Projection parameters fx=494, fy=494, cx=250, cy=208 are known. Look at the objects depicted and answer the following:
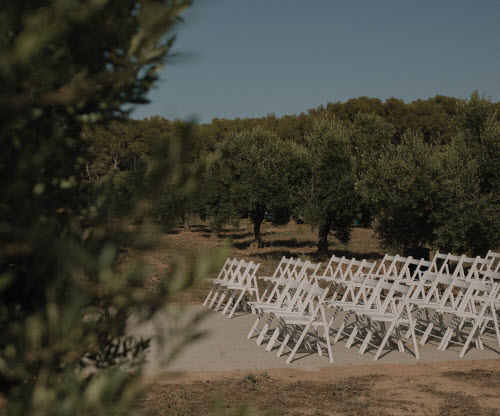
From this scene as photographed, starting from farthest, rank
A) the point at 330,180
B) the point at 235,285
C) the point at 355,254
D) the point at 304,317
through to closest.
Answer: the point at 355,254 → the point at 330,180 → the point at 235,285 → the point at 304,317

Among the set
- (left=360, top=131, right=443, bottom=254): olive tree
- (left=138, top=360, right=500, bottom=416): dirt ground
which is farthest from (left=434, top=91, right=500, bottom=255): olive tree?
(left=138, top=360, right=500, bottom=416): dirt ground

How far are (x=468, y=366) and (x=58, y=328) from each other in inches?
299

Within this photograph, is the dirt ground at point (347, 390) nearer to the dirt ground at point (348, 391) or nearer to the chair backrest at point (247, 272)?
the dirt ground at point (348, 391)

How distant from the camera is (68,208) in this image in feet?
5.20

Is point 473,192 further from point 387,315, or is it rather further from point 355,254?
point 355,254

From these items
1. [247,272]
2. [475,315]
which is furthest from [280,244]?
[475,315]

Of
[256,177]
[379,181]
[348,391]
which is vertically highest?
[256,177]

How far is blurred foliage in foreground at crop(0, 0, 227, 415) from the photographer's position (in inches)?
46.6

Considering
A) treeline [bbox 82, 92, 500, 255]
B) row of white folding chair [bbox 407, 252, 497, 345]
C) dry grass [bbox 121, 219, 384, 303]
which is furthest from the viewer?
dry grass [bbox 121, 219, 384, 303]

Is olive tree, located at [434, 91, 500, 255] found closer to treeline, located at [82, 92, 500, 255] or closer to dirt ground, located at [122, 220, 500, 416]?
Result: treeline, located at [82, 92, 500, 255]

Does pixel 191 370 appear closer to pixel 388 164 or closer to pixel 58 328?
pixel 58 328

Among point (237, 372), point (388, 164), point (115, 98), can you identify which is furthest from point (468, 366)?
point (388, 164)

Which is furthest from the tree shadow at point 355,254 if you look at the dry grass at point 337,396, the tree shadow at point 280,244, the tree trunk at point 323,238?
the dry grass at point 337,396

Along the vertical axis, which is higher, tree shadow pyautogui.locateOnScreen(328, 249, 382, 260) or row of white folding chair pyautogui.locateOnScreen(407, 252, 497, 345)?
row of white folding chair pyautogui.locateOnScreen(407, 252, 497, 345)
